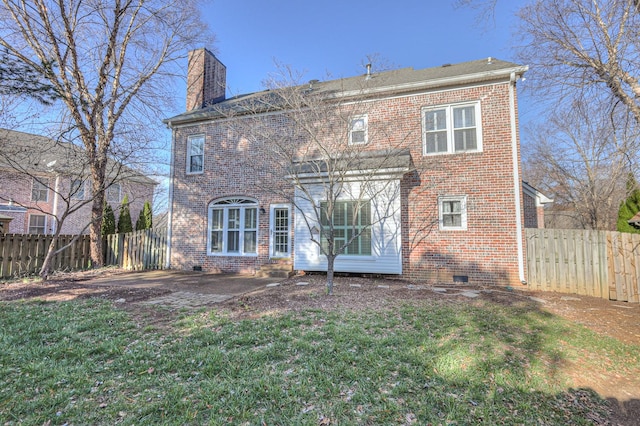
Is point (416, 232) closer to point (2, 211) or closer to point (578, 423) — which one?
point (578, 423)

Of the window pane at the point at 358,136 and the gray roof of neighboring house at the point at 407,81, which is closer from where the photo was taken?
the gray roof of neighboring house at the point at 407,81

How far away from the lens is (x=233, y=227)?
1130 centimetres

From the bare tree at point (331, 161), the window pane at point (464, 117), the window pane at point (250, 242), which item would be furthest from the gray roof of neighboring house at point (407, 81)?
the window pane at point (250, 242)

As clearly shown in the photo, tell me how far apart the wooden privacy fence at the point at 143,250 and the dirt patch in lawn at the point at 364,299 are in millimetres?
3248

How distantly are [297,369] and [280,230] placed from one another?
7.61 metres

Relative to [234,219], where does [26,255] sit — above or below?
below

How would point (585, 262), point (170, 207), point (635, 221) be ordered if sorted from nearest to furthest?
point (585, 262) < point (635, 221) < point (170, 207)

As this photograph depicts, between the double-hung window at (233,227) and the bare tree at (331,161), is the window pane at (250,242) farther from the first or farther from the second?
the bare tree at (331,161)

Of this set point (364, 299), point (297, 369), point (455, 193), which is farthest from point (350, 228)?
point (297, 369)

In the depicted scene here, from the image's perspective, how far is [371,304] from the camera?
586cm

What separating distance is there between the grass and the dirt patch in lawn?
40cm

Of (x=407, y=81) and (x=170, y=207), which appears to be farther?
(x=170, y=207)

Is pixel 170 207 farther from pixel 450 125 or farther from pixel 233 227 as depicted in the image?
pixel 450 125

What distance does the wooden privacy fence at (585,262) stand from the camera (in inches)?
285
